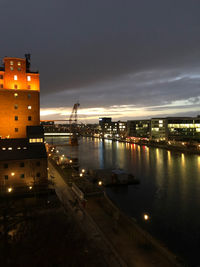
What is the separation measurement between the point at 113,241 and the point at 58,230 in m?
2.32

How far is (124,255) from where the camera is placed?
21.8 ft

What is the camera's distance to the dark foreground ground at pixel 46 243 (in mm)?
6407

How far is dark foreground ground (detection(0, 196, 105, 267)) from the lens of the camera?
6.41 metres

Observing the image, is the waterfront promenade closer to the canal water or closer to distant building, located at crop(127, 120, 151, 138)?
the canal water

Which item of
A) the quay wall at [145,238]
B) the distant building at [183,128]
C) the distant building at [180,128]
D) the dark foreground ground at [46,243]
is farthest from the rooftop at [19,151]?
the distant building at [183,128]

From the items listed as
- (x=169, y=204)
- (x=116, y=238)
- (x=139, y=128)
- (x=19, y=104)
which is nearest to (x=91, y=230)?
(x=116, y=238)

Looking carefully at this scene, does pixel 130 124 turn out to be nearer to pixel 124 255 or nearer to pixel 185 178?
pixel 185 178

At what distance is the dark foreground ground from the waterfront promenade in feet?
1.16

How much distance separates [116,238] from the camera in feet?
24.8

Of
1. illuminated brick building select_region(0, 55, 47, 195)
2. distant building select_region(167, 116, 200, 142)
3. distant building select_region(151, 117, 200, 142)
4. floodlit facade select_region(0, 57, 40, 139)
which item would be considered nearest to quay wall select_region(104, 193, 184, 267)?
illuminated brick building select_region(0, 55, 47, 195)

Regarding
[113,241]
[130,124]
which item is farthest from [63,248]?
[130,124]

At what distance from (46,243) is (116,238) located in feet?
8.36

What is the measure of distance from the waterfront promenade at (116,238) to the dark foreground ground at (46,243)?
13.9 inches

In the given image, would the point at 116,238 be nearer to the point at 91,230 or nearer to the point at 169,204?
the point at 91,230
